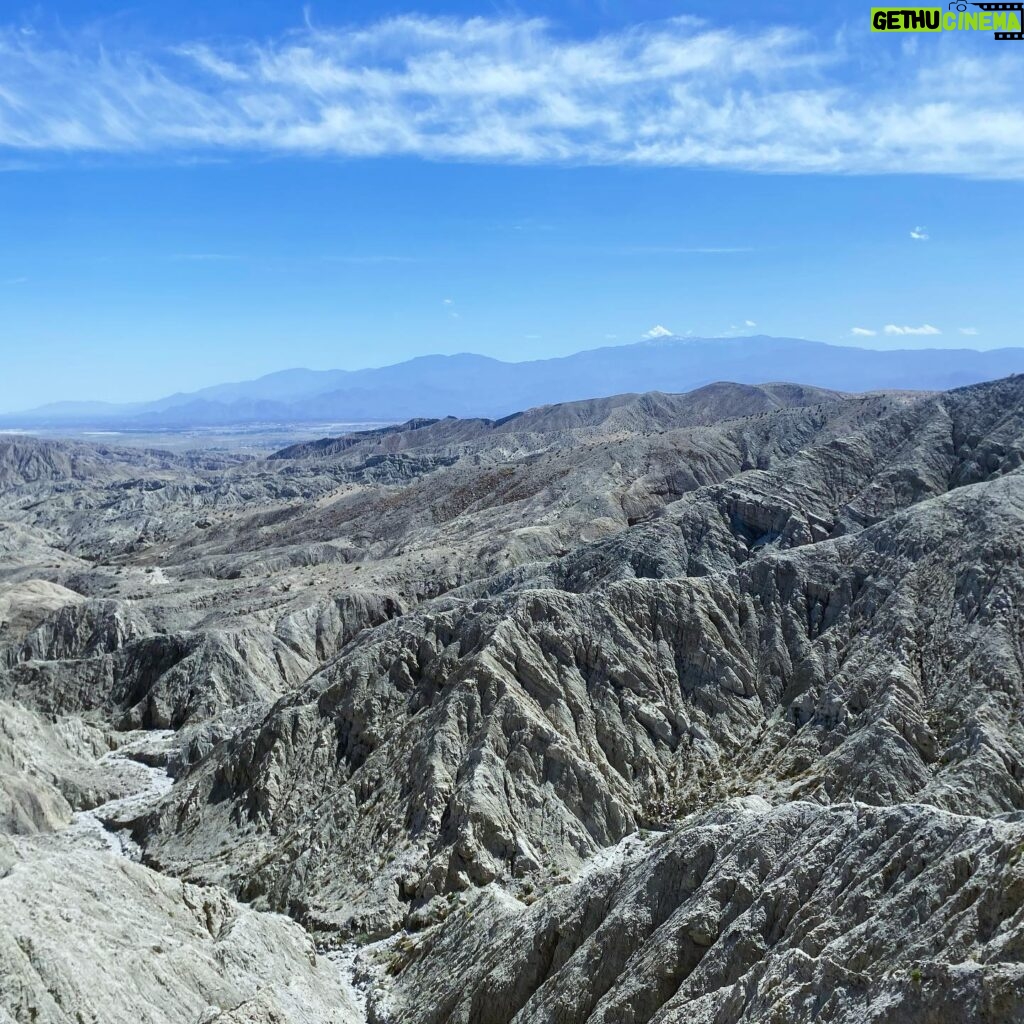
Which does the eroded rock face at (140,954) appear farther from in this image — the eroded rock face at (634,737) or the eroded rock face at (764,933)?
the eroded rock face at (764,933)

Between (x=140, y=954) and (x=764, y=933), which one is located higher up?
(x=764, y=933)

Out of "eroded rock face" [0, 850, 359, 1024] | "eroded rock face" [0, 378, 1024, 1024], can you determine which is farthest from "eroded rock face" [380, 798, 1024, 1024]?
"eroded rock face" [0, 850, 359, 1024]

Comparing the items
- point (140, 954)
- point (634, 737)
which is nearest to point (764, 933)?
point (140, 954)

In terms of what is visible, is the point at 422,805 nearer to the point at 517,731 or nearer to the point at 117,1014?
the point at 517,731

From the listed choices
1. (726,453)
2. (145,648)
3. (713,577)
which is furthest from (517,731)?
(726,453)

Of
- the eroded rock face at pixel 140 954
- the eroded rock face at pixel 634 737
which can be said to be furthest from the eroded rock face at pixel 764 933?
the eroded rock face at pixel 140 954

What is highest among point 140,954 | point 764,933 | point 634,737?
point 764,933

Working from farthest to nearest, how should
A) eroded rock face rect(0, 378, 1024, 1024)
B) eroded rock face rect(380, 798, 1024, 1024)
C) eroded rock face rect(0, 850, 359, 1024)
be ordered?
eroded rock face rect(0, 850, 359, 1024) → eroded rock face rect(0, 378, 1024, 1024) → eroded rock face rect(380, 798, 1024, 1024)

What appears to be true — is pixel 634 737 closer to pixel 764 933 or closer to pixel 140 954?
pixel 764 933

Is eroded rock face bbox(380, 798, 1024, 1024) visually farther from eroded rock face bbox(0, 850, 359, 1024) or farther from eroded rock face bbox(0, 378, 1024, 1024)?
eroded rock face bbox(0, 850, 359, 1024)
